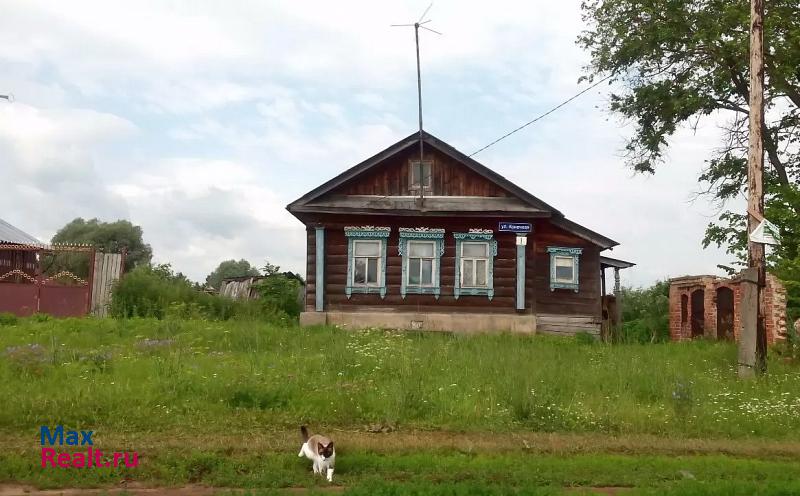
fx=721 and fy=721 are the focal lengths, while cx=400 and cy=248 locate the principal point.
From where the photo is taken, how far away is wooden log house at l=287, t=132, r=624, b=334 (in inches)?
853

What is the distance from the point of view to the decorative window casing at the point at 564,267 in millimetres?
22578

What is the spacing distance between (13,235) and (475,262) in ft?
71.6

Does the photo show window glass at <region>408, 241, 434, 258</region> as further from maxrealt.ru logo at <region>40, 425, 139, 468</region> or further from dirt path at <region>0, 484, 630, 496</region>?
dirt path at <region>0, 484, 630, 496</region>

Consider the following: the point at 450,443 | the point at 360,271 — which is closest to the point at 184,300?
the point at 360,271

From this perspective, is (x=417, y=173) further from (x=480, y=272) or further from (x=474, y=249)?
(x=480, y=272)

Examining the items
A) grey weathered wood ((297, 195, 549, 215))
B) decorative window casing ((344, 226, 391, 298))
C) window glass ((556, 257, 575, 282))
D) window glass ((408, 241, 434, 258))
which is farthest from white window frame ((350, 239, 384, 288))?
window glass ((556, 257, 575, 282))

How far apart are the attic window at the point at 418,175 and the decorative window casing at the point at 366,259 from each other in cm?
170

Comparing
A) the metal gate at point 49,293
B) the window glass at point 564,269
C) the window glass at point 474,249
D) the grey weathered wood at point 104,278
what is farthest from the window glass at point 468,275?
the metal gate at point 49,293

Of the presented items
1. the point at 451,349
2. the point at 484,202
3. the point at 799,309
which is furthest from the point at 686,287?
the point at 451,349

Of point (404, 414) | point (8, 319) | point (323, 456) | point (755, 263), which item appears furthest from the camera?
point (8, 319)

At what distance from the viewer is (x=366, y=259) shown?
72.3 ft

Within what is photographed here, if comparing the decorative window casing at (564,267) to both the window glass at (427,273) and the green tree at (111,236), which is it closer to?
the window glass at (427,273)

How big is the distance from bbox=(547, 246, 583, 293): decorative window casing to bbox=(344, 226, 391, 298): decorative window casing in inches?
208

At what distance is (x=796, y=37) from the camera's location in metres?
22.0
